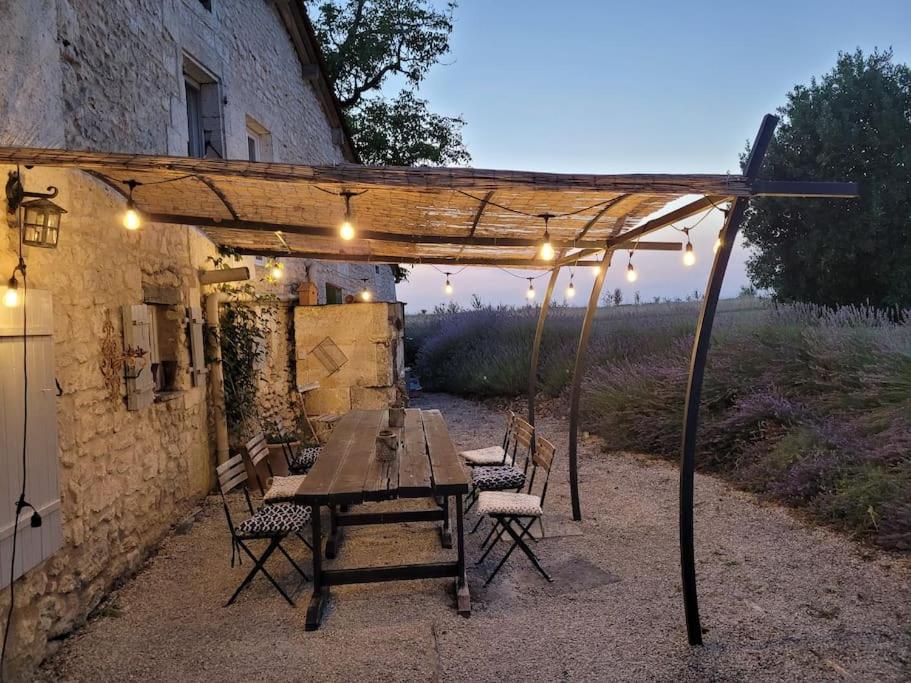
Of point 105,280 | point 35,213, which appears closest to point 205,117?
point 105,280

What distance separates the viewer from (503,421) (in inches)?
349

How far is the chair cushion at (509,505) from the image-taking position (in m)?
3.31

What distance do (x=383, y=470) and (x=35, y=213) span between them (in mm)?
2014

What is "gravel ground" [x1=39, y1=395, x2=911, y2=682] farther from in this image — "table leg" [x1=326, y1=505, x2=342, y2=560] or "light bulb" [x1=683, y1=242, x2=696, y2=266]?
"light bulb" [x1=683, y1=242, x2=696, y2=266]

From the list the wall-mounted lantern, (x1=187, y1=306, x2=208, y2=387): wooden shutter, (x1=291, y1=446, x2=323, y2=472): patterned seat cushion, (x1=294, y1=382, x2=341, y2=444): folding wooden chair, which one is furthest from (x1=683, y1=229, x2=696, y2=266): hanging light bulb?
(x1=294, y1=382, x2=341, y2=444): folding wooden chair

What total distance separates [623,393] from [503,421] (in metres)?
2.22

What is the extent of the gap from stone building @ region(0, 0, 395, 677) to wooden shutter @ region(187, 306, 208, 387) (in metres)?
0.03

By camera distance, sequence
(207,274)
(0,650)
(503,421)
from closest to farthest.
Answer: (0,650), (207,274), (503,421)

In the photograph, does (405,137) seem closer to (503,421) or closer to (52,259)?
(503,421)

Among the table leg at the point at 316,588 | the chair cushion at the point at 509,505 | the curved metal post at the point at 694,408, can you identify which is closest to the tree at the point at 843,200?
the curved metal post at the point at 694,408

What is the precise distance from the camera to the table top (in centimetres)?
283

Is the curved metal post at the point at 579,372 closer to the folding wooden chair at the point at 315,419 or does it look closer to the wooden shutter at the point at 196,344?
the wooden shutter at the point at 196,344

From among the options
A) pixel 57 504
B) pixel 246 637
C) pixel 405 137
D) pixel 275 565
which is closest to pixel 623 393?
pixel 275 565

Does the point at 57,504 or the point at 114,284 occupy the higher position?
the point at 114,284
